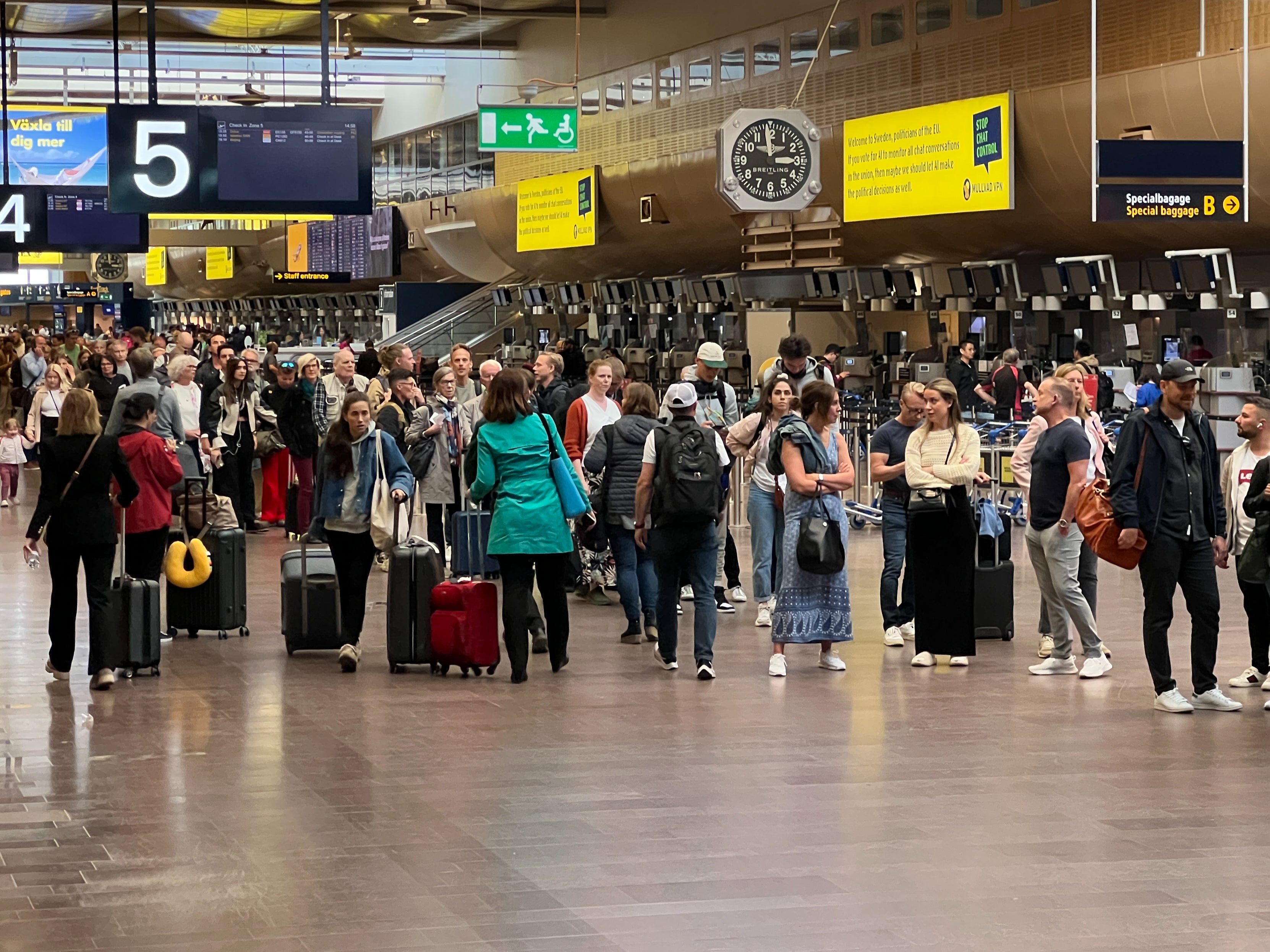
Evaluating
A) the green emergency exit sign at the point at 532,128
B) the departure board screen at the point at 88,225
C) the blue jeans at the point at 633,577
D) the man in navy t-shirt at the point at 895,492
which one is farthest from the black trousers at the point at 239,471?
the green emergency exit sign at the point at 532,128

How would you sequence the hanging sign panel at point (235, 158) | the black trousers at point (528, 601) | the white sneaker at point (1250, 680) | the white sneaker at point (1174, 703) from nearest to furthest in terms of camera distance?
the white sneaker at point (1174, 703), the white sneaker at point (1250, 680), the black trousers at point (528, 601), the hanging sign panel at point (235, 158)

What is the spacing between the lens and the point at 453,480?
12.8 meters

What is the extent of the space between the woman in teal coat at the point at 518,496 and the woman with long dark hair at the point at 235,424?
7042 millimetres

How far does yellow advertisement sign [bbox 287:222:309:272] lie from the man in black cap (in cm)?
4028

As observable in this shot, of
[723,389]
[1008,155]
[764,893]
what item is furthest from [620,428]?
[1008,155]

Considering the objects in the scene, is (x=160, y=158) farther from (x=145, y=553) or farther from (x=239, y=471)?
(x=145, y=553)

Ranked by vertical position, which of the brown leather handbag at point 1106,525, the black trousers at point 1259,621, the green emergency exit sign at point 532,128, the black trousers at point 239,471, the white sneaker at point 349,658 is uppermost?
the green emergency exit sign at point 532,128

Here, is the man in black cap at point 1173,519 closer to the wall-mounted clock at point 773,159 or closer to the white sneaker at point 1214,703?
the white sneaker at point 1214,703

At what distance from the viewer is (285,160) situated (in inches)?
625

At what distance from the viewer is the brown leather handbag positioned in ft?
27.0

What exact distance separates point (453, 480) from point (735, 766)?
6.05 meters

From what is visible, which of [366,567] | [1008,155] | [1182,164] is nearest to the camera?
[366,567]

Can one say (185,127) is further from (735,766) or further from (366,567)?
(735,766)

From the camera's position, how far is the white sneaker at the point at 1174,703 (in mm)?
8242
